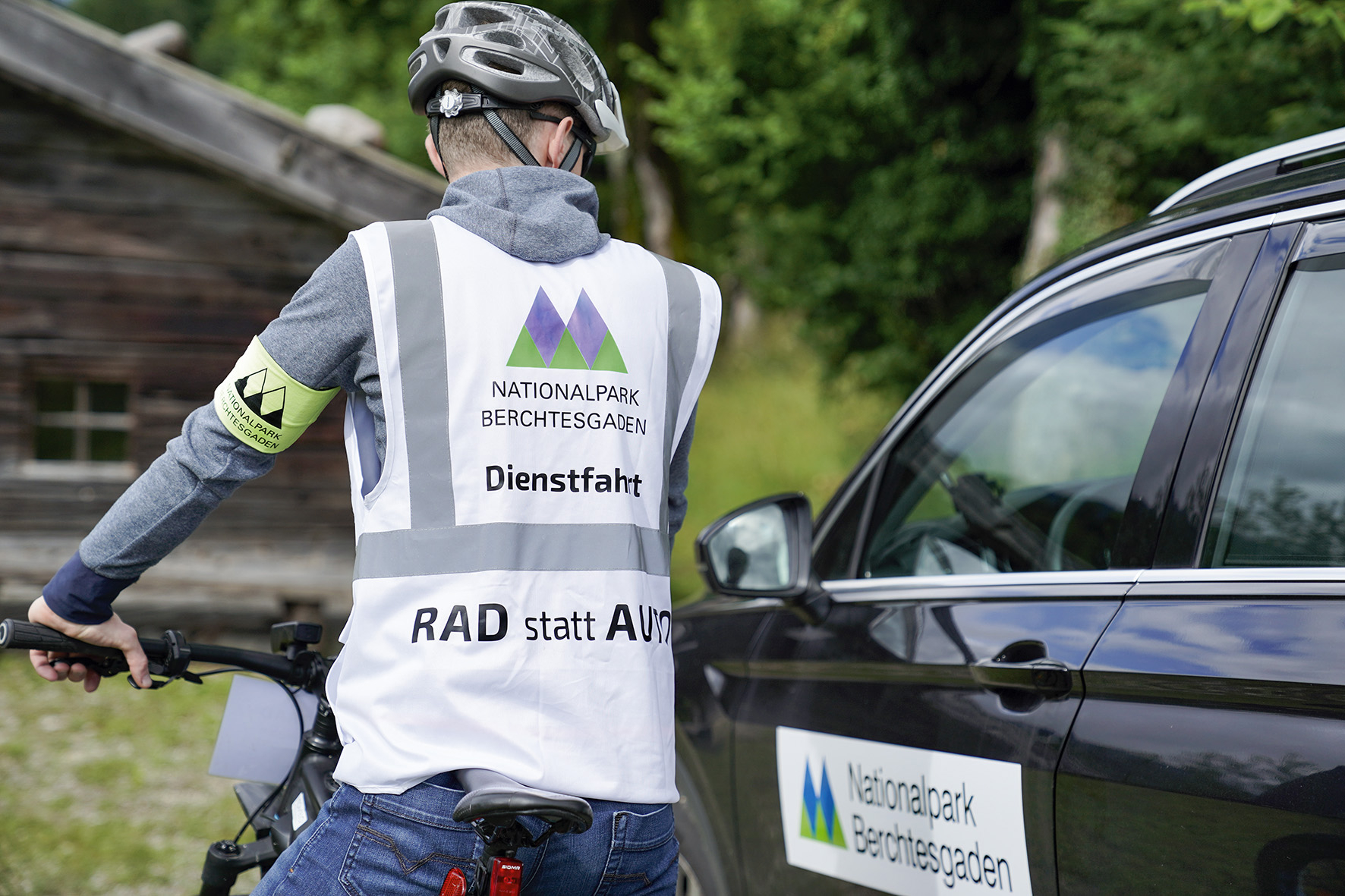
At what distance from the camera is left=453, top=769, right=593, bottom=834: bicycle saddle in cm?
140

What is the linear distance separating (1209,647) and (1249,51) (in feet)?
14.9

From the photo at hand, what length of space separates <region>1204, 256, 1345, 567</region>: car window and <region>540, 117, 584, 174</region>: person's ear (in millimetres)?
1130

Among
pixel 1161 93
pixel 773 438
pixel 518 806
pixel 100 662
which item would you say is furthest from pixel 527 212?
pixel 773 438

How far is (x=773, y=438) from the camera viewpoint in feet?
48.1

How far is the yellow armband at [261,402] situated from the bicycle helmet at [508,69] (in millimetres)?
465

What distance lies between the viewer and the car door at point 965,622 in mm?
1916

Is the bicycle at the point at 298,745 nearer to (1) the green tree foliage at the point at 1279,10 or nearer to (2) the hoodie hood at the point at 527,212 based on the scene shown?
(2) the hoodie hood at the point at 527,212

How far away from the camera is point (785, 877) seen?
243cm

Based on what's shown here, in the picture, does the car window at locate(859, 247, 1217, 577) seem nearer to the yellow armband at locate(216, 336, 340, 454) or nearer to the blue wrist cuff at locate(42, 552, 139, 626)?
the yellow armband at locate(216, 336, 340, 454)

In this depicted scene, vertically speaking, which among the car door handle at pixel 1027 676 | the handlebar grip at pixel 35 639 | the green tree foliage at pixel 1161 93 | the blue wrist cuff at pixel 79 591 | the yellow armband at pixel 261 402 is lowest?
the car door handle at pixel 1027 676

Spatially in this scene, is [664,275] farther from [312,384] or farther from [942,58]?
[942,58]

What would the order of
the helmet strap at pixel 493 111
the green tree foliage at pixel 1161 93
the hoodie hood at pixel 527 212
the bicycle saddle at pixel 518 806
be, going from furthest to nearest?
A: the green tree foliage at pixel 1161 93
the helmet strap at pixel 493 111
the hoodie hood at pixel 527 212
the bicycle saddle at pixel 518 806

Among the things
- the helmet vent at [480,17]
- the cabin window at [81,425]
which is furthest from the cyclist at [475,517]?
the cabin window at [81,425]

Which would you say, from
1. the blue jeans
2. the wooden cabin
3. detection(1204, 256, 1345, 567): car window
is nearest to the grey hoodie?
the blue jeans
